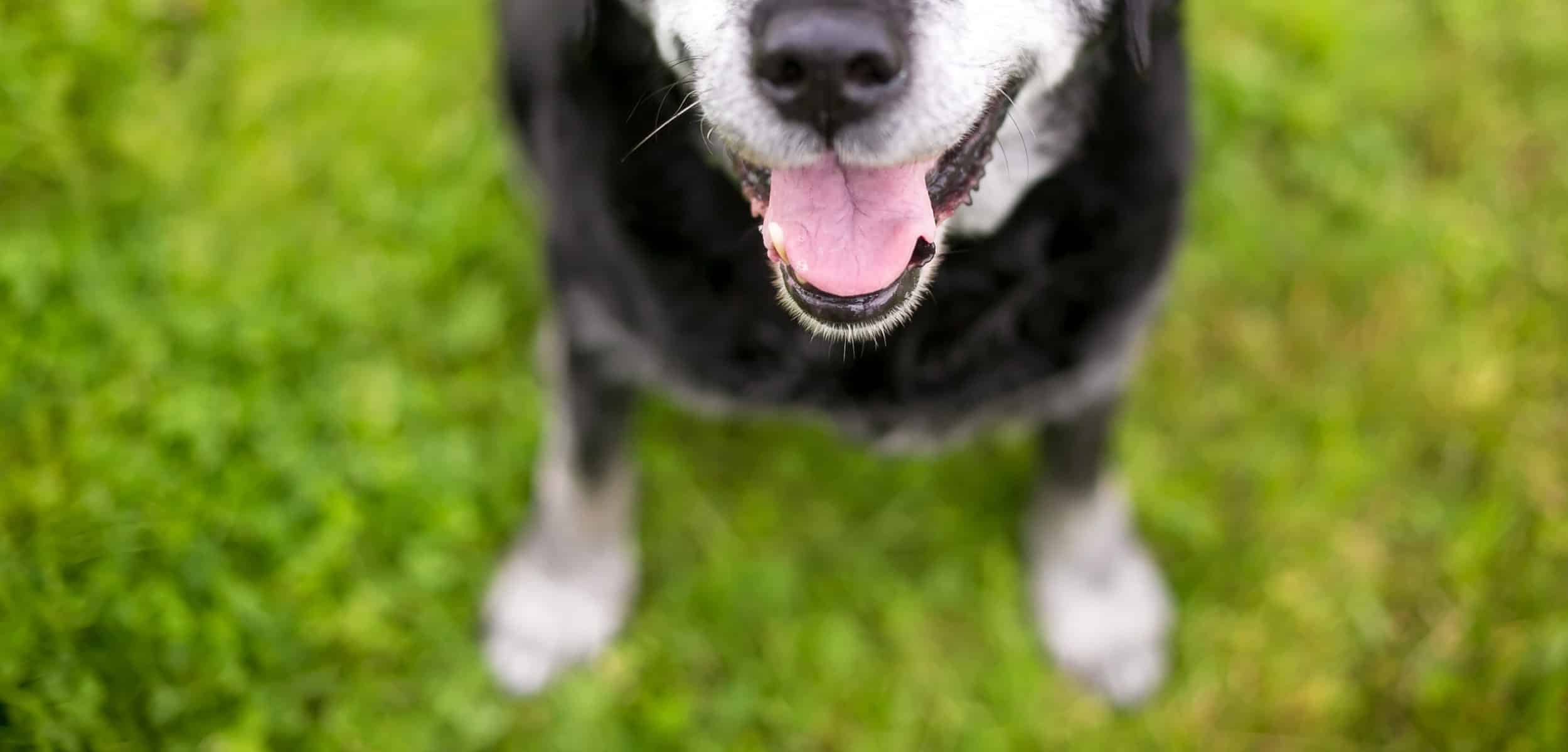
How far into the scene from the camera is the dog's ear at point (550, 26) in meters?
1.84

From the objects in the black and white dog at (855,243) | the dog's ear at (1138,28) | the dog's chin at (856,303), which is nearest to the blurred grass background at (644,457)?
the black and white dog at (855,243)

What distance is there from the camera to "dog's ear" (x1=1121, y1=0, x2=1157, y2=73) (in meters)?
1.62

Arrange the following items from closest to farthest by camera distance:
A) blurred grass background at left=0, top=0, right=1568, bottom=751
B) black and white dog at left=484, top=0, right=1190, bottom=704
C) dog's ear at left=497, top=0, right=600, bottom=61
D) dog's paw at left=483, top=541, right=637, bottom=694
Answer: black and white dog at left=484, top=0, right=1190, bottom=704 < dog's ear at left=497, top=0, right=600, bottom=61 < blurred grass background at left=0, top=0, right=1568, bottom=751 < dog's paw at left=483, top=541, right=637, bottom=694

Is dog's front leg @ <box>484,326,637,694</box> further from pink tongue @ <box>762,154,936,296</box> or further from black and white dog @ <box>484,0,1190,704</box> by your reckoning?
pink tongue @ <box>762,154,936,296</box>

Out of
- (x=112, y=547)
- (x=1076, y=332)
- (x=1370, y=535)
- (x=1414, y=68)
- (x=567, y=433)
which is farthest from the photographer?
(x=1414, y=68)

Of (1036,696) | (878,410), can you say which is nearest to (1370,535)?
(1036,696)

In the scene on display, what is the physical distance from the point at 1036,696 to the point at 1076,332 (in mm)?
890

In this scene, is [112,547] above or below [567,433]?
below

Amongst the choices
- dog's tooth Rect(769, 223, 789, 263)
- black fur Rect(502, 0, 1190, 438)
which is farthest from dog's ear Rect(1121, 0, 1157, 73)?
dog's tooth Rect(769, 223, 789, 263)

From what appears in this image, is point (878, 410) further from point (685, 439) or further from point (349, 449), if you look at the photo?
point (349, 449)

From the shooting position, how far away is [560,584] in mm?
2488

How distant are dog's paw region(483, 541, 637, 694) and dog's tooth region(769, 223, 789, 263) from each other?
1.08m

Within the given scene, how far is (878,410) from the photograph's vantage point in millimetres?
2092

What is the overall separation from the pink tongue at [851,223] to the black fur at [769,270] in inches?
10.6
